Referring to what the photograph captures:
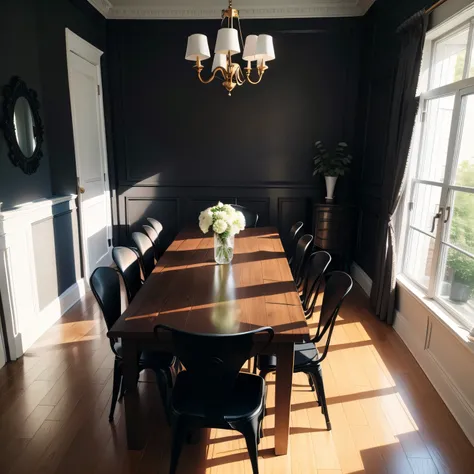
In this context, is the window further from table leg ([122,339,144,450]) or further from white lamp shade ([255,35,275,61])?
table leg ([122,339,144,450])

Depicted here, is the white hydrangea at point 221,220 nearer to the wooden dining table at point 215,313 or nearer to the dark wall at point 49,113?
the wooden dining table at point 215,313

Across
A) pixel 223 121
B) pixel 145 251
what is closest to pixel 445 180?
pixel 145 251

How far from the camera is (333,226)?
4418mm

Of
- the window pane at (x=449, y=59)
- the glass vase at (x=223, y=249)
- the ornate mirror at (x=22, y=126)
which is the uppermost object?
the window pane at (x=449, y=59)

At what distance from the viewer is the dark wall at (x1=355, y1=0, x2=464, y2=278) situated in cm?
361

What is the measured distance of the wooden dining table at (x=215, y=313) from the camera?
1.74 meters

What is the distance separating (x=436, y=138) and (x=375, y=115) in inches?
47.2

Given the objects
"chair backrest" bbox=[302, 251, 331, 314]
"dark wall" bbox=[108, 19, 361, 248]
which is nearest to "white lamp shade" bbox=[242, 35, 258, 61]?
"chair backrest" bbox=[302, 251, 331, 314]

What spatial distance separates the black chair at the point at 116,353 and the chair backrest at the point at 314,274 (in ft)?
3.22

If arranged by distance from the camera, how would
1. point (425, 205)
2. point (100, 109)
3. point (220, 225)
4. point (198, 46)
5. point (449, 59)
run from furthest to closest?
point (100, 109) → point (425, 205) → point (449, 59) → point (198, 46) → point (220, 225)

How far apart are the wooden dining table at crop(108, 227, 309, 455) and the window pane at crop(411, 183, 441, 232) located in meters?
1.37

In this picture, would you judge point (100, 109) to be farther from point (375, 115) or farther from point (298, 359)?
point (298, 359)

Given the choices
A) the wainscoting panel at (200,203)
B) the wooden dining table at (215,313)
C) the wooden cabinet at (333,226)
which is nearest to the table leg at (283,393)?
the wooden dining table at (215,313)

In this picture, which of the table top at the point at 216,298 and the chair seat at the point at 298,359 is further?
the chair seat at the point at 298,359
